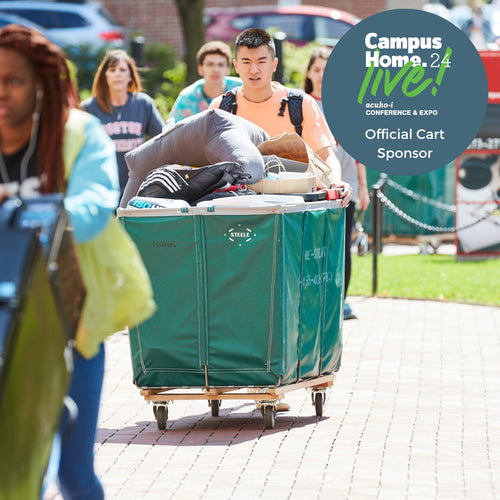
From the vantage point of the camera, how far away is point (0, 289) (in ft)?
10.6

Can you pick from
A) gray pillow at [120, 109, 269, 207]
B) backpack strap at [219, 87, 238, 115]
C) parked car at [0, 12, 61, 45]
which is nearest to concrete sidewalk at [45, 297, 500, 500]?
gray pillow at [120, 109, 269, 207]

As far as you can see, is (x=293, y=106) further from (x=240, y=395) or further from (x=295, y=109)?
(x=240, y=395)

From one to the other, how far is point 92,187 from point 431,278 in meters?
9.69

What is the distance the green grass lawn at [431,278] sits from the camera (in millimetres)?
11852

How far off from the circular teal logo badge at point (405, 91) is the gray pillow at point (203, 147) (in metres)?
1.72

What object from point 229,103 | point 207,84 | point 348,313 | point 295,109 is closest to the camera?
point 295,109

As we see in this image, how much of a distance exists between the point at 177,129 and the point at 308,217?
0.86 metres

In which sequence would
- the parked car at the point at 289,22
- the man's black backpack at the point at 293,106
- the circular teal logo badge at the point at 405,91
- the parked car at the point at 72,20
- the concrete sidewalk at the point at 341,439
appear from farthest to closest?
the parked car at the point at 289,22
the parked car at the point at 72,20
the circular teal logo badge at the point at 405,91
the man's black backpack at the point at 293,106
the concrete sidewalk at the point at 341,439

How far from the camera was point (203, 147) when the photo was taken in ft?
21.2

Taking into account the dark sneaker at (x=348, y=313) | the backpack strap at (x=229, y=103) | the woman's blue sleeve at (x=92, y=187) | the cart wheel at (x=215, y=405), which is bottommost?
the dark sneaker at (x=348, y=313)

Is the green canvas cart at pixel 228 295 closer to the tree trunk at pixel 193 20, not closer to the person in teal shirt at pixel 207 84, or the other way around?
the person in teal shirt at pixel 207 84

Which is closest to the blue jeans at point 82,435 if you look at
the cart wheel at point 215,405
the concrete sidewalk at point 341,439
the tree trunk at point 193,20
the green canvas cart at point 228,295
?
the concrete sidewalk at point 341,439

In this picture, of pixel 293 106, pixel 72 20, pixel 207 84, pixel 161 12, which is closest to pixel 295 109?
pixel 293 106

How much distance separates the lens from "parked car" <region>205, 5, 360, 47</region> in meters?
23.4
